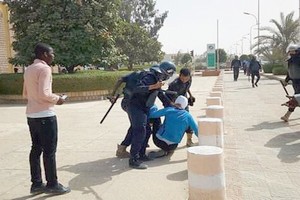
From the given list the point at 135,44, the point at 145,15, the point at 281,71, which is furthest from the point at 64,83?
the point at 145,15

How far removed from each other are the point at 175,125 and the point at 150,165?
0.73 m

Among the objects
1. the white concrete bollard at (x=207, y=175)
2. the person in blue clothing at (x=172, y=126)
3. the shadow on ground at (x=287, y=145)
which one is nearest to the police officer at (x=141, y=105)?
the person in blue clothing at (x=172, y=126)

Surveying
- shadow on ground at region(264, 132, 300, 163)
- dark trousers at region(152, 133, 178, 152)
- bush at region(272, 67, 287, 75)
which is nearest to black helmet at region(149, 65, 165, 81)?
dark trousers at region(152, 133, 178, 152)

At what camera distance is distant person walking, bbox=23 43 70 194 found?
12.4 ft

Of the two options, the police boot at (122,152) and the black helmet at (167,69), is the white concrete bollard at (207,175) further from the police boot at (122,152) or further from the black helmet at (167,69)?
the police boot at (122,152)

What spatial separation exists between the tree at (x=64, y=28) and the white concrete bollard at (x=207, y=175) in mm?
12296

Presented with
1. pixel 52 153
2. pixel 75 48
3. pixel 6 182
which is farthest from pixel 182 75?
pixel 75 48

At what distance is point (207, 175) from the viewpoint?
3281mm

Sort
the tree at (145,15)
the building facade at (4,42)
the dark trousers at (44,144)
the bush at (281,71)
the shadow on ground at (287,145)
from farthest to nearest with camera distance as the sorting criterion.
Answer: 1. the tree at (145,15)
2. the bush at (281,71)
3. the building facade at (4,42)
4. the shadow on ground at (287,145)
5. the dark trousers at (44,144)

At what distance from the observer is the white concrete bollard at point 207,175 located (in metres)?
3.28

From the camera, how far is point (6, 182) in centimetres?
446

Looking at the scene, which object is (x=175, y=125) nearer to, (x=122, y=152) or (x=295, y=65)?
(x=122, y=152)

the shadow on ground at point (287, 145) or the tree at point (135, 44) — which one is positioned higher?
the tree at point (135, 44)

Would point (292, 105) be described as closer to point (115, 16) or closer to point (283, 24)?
point (115, 16)
